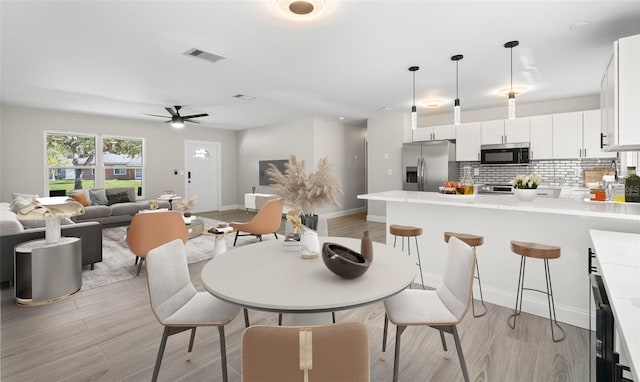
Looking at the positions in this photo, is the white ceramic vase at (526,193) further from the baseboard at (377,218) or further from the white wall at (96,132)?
the white wall at (96,132)

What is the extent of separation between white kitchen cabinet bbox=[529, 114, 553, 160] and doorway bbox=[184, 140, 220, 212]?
7.85m

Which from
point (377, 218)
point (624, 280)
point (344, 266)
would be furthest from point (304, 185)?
point (377, 218)

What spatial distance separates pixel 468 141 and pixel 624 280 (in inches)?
216

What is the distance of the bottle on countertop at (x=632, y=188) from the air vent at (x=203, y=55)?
164 inches

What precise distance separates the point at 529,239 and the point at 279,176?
2.34 meters

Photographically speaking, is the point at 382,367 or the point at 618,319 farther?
the point at 382,367

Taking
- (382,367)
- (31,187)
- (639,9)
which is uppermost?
(639,9)

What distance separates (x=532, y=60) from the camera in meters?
3.69

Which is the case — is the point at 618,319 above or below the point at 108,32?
below

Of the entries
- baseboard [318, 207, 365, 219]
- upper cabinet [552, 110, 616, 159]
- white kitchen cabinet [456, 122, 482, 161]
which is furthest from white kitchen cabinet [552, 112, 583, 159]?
baseboard [318, 207, 365, 219]

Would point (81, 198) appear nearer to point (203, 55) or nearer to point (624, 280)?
point (203, 55)

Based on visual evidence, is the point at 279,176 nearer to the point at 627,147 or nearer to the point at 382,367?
the point at 382,367

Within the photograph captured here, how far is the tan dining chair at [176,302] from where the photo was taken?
1.56 metres

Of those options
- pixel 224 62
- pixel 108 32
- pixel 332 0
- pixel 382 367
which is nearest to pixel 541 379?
pixel 382 367
